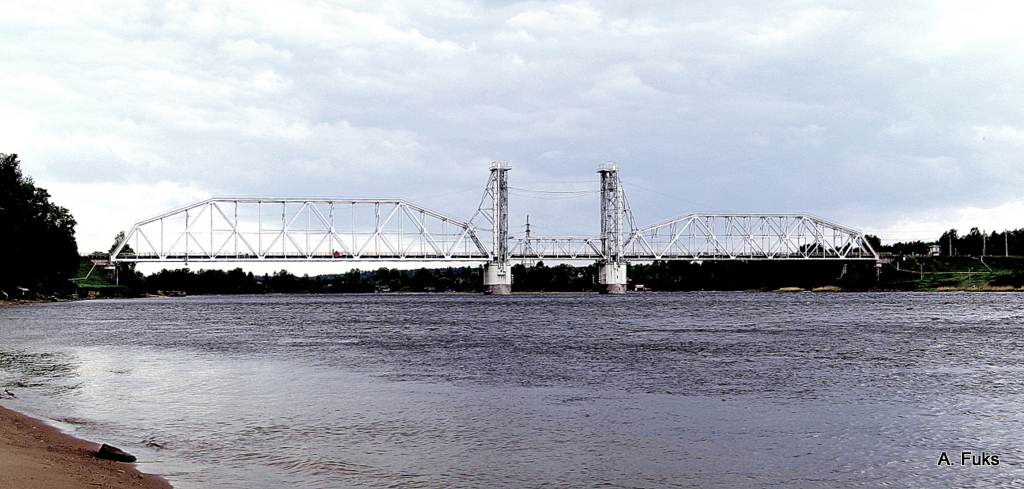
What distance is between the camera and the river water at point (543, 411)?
14375 mm

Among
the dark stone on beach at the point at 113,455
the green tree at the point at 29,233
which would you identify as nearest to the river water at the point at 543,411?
the dark stone on beach at the point at 113,455

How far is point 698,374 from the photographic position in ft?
96.2

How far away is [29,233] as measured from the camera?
104m

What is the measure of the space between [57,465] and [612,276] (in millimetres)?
183404

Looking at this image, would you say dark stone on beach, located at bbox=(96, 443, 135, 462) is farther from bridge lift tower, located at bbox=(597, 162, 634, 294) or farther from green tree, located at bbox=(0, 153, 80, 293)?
bridge lift tower, located at bbox=(597, 162, 634, 294)

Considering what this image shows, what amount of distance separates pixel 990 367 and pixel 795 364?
7.21m

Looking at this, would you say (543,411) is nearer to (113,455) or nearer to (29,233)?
(113,455)

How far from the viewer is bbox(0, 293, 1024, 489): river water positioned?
14.4m

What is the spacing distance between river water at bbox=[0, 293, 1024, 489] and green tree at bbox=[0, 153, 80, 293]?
60.0m

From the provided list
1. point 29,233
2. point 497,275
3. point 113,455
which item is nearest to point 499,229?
point 497,275

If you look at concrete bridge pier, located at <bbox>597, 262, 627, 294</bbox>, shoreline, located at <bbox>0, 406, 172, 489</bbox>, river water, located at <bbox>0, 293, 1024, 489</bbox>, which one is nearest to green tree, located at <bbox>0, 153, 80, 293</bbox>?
river water, located at <bbox>0, 293, 1024, 489</bbox>

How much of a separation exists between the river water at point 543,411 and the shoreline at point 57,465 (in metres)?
0.64

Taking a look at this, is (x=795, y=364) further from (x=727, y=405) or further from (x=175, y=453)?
(x=175, y=453)

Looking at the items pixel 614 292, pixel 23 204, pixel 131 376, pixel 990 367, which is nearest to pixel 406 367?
pixel 131 376
